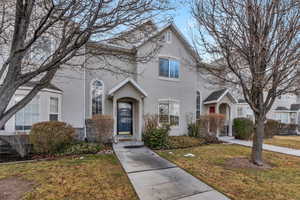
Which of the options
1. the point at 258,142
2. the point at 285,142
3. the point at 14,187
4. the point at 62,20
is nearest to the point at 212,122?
the point at 258,142

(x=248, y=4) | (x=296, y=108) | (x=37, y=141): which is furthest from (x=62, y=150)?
(x=296, y=108)

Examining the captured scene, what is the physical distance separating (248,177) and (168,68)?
8667 mm

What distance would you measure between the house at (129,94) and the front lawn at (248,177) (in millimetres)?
4667

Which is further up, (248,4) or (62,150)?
(248,4)

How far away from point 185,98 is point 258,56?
7.01 m

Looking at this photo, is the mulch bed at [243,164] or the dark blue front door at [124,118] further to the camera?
the dark blue front door at [124,118]

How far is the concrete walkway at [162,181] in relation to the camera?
4.10 meters

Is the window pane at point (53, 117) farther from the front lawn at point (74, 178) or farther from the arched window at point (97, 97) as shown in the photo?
the front lawn at point (74, 178)

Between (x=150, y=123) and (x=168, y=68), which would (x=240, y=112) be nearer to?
(x=168, y=68)

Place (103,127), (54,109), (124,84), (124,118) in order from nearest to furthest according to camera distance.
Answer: (103,127), (54,109), (124,84), (124,118)

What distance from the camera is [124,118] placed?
11.4 metres

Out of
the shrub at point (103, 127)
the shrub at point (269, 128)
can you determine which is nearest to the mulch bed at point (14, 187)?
the shrub at point (103, 127)

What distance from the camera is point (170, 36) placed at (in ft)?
40.0

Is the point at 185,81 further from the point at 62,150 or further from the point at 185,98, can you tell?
the point at 62,150
